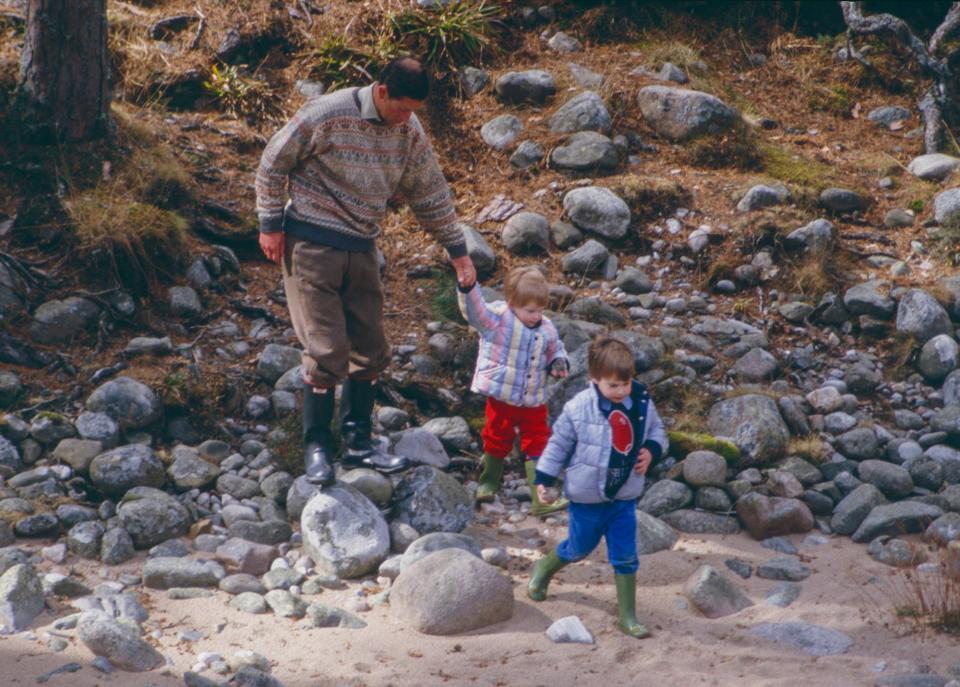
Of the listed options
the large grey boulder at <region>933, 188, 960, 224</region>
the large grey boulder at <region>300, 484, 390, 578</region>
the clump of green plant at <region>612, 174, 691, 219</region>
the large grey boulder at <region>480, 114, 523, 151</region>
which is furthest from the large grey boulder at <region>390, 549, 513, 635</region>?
the large grey boulder at <region>933, 188, 960, 224</region>

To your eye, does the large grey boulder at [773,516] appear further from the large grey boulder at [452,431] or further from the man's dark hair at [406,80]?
the man's dark hair at [406,80]

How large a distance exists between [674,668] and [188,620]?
6.77 ft

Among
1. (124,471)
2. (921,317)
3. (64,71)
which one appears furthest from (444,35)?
(124,471)

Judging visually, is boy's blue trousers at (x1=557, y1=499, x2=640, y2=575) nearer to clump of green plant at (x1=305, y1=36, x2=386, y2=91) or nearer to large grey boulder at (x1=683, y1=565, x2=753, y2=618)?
large grey boulder at (x1=683, y1=565, x2=753, y2=618)

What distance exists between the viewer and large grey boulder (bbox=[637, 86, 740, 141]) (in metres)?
9.09

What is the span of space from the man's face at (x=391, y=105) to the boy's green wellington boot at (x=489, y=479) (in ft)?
6.18

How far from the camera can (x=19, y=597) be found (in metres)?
4.59

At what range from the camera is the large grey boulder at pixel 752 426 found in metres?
6.43

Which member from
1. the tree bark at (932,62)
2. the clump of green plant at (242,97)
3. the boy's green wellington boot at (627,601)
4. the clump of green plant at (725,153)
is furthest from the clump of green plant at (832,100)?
the boy's green wellington boot at (627,601)

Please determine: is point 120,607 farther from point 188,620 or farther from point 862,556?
point 862,556

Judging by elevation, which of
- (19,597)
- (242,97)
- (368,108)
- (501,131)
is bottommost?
(19,597)

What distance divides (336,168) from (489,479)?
189 centimetres

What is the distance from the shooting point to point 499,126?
9172mm

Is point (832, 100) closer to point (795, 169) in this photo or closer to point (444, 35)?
point (795, 169)
